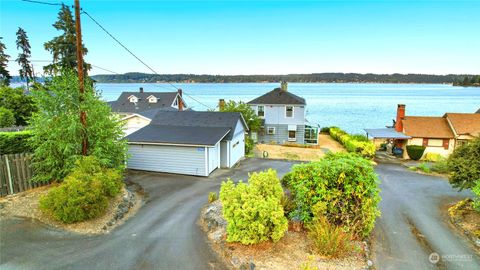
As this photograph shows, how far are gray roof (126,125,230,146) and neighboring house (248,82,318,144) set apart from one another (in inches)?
660

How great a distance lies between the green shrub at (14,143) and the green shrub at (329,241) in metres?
13.2

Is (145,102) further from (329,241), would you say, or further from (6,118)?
(329,241)

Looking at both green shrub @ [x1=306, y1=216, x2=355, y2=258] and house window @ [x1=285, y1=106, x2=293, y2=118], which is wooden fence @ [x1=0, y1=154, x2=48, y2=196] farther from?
house window @ [x1=285, y1=106, x2=293, y2=118]

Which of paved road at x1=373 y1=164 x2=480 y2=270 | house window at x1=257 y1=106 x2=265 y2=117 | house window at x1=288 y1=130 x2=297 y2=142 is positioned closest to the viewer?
paved road at x1=373 y1=164 x2=480 y2=270

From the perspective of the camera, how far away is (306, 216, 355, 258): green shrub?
811 centimetres

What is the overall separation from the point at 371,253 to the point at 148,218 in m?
8.57

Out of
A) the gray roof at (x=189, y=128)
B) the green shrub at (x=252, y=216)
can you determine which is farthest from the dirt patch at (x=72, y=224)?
the gray roof at (x=189, y=128)

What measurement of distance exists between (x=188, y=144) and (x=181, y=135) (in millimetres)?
1737

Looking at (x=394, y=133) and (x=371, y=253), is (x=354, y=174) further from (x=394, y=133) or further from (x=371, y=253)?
(x=394, y=133)

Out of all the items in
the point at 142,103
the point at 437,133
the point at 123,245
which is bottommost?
the point at 123,245

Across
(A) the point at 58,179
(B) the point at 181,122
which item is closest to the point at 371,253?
(A) the point at 58,179

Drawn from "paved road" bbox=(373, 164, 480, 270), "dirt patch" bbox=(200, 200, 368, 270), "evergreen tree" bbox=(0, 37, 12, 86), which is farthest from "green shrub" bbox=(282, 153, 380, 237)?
"evergreen tree" bbox=(0, 37, 12, 86)

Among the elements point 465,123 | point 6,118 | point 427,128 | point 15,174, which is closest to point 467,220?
point 15,174

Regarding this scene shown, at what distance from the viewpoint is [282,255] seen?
26.8 ft
